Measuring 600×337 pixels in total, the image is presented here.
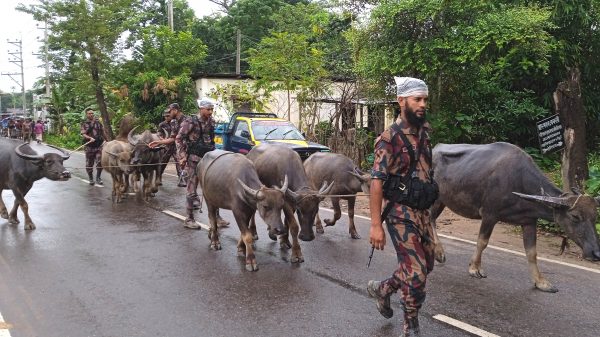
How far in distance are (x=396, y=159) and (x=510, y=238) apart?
508 centimetres

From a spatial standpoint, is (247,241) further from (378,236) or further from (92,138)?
(92,138)

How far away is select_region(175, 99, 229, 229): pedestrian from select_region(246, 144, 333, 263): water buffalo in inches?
54.2

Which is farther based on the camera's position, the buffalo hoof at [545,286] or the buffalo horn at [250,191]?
the buffalo horn at [250,191]

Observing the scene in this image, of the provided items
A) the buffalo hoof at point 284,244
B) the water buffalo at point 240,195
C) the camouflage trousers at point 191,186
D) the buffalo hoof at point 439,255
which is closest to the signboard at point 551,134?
the buffalo hoof at point 439,255

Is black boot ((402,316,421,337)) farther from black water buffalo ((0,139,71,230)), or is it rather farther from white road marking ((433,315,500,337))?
black water buffalo ((0,139,71,230))

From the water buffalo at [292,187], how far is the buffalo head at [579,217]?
2403mm

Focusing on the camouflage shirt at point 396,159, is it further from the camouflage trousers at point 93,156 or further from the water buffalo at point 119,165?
the camouflage trousers at point 93,156

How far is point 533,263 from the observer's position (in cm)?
553

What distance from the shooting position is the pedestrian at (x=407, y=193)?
393 cm

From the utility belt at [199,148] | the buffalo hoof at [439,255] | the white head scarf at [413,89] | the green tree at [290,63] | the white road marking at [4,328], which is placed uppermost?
the green tree at [290,63]

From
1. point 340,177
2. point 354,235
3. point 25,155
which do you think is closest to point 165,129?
point 25,155

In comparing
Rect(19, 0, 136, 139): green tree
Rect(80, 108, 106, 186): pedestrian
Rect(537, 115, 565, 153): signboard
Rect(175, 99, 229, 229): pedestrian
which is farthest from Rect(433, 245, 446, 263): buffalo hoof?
Rect(19, 0, 136, 139): green tree

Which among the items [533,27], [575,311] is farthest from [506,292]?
[533,27]

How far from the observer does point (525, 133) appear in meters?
13.7
